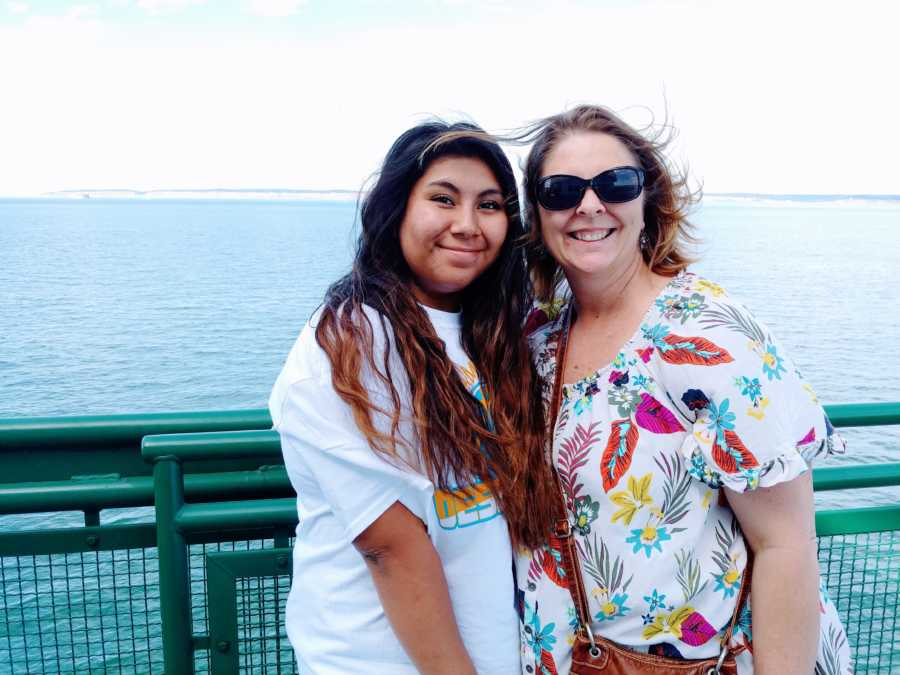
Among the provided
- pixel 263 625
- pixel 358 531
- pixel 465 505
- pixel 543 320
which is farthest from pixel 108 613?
pixel 543 320

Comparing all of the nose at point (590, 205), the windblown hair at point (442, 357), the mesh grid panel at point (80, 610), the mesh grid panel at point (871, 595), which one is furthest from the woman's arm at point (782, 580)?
the mesh grid panel at point (80, 610)

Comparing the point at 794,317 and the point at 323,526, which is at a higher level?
the point at 323,526

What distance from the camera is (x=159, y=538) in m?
2.22

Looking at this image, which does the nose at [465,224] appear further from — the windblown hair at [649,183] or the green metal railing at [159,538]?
the green metal railing at [159,538]

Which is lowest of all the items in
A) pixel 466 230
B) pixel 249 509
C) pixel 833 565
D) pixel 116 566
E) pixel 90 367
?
pixel 90 367

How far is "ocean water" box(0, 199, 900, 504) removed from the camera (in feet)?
95.8

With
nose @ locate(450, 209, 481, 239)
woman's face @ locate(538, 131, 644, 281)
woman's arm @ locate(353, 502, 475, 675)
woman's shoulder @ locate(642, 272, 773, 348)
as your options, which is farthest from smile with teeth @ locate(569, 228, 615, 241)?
woman's arm @ locate(353, 502, 475, 675)

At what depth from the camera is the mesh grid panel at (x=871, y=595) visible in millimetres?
2842

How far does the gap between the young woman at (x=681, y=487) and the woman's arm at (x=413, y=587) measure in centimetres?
30

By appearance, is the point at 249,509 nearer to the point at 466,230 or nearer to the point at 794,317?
Result: the point at 466,230

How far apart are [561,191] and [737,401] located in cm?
71

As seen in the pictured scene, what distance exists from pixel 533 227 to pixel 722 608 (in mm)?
1087

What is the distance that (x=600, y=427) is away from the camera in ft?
6.31

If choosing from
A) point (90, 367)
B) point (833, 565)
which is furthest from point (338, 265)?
point (833, 565)
